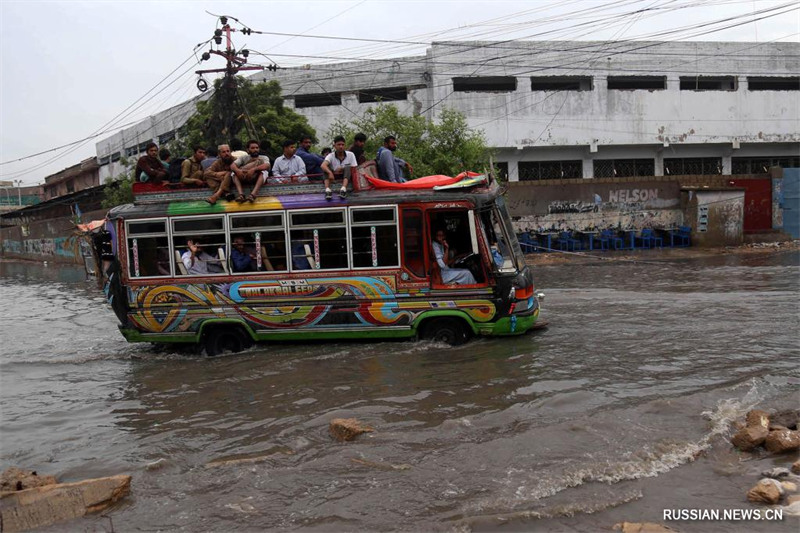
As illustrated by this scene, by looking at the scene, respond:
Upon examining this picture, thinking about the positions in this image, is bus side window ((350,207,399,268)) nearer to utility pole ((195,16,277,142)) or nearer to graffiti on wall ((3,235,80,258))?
utility pole ((195,16,277,142))

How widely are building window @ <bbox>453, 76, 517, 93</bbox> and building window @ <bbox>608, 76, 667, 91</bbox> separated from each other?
5185mm

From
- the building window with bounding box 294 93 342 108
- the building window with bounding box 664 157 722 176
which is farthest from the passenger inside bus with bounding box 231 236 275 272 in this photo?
the building window with bounding box 664 157 722 176

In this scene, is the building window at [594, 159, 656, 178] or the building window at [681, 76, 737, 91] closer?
the building window at [681, 76, 737, 91]

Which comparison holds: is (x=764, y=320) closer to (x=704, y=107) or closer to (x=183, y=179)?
(x=183, y=179)

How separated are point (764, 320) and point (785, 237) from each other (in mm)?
20582

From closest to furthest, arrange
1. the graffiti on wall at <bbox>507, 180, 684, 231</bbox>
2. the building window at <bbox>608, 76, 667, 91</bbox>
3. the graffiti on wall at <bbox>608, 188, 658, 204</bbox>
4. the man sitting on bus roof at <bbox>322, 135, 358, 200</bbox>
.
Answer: the man sitting on bus roof at <bbox>322, 135, 358, 200</bbox> < the graffiti on wall at <bbox>507, 180, 684, 231</bbox> < the graffiti on wall at <bbox>608, 188, 658, 204</bbox> < the building window at <bbox>608, 76, 667, 91</bbox>

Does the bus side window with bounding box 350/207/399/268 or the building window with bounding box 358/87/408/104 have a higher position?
the building window with bounding box 358/87/408/104

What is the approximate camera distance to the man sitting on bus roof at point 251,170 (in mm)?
9992

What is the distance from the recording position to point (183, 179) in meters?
10.4

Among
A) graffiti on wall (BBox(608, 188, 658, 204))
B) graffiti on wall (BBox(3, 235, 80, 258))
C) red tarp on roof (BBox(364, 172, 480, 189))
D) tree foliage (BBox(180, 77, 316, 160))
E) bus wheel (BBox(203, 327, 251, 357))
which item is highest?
tree foliage (BBox(180, 77, 316, 160))

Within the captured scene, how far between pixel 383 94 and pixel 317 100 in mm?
3607

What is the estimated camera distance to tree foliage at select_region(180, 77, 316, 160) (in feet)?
70.1

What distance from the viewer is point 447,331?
9.92 meters

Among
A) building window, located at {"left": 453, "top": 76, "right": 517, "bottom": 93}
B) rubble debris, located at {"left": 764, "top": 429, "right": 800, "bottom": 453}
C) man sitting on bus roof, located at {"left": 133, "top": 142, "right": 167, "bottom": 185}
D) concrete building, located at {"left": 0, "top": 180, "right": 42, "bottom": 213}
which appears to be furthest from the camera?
concrete building, located at {"left": 0, "top": 180, "right": 42, "bottom": 213}
